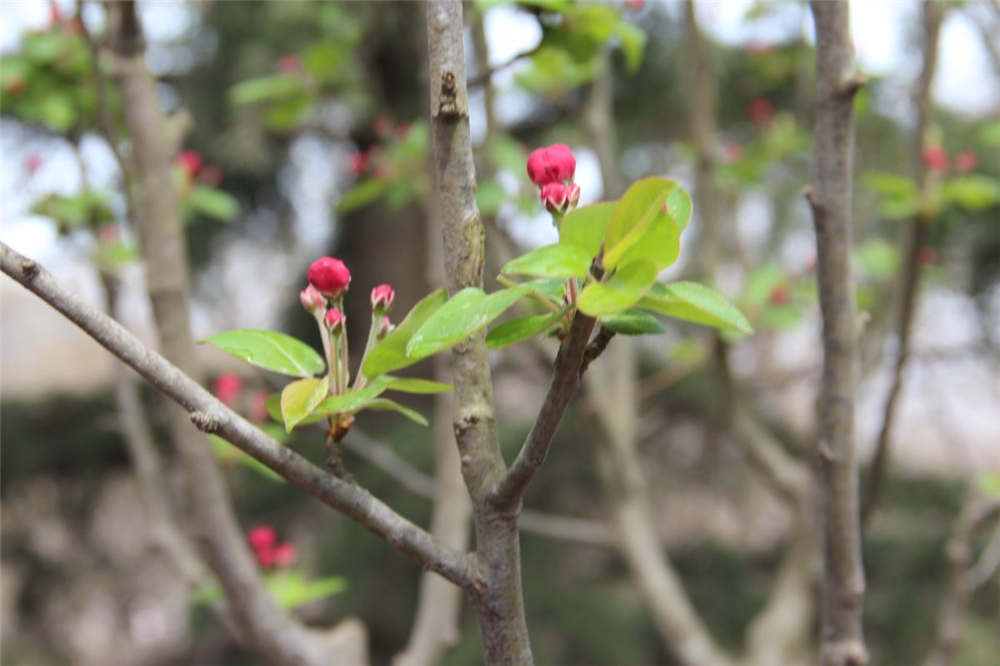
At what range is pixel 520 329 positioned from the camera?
19.9 inches

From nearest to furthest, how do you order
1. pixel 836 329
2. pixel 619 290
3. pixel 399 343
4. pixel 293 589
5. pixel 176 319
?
pixel 619 290 → pixel 399 343 → pixel 836 329 → pixel 176 319 → pixel 293 589

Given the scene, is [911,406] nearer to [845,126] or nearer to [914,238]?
[914,238]

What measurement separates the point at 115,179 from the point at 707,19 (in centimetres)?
183

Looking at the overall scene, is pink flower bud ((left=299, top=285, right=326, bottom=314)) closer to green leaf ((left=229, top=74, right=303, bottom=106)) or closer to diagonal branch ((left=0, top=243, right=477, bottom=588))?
diagonal branch ((left=0, top=243, right=477, bottom=588))

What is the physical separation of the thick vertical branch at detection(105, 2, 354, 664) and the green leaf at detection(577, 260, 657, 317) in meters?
0.82

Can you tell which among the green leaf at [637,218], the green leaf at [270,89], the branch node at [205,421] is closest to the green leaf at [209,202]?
the green leaf at [270,89]

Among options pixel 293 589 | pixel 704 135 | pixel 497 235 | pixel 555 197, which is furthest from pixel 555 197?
pixel 704 135

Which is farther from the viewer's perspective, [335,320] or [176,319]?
[176,319]

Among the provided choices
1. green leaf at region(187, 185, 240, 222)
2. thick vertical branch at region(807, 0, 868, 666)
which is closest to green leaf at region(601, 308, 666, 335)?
thick vertical branch at region(807, 0, 868, 666)

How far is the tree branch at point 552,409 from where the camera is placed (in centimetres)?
44

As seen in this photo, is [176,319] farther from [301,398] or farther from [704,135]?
[704,135]

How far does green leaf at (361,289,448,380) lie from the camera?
53 centimetres

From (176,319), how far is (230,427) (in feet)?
2.46

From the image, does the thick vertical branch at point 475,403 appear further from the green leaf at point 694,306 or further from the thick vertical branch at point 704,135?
the thick vertical branch at point 704,135
